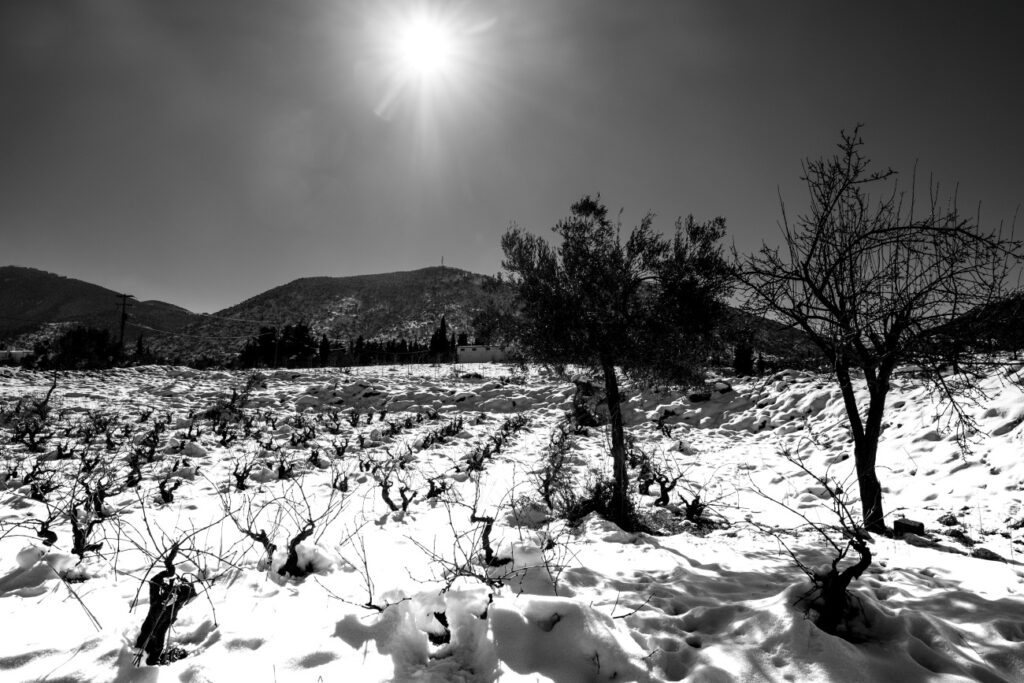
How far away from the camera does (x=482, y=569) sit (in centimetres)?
354

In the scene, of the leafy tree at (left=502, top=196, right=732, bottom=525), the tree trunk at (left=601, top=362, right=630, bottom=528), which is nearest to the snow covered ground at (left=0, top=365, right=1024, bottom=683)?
the tree trunk at (left=601, top=362, right=630, bottom=528)

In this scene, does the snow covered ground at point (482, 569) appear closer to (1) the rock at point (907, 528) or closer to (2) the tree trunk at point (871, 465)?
(1) the rock at point (907, 528)

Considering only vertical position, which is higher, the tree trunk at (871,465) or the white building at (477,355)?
the white building at (477,355)

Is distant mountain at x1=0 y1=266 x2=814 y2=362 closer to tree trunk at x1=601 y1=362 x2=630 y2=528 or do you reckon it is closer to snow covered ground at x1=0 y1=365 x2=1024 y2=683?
snow covered ground at x1=0 y1=365 x2=1024 y2=683

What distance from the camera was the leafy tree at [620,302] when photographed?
20.5 ft

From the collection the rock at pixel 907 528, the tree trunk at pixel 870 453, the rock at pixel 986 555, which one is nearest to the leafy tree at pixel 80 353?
the tree trunk at pixel 870 453

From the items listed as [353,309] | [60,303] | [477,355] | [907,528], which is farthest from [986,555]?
[60,303]

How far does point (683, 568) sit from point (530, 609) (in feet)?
6.58

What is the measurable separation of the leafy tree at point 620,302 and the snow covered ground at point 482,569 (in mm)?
2230

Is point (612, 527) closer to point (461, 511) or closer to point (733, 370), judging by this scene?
point (461, 511)

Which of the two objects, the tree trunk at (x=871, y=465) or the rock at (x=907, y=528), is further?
the tree trunk at (x=871, y=465)

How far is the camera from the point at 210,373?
18.5 metres

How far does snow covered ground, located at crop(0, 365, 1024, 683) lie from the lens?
7.28ft

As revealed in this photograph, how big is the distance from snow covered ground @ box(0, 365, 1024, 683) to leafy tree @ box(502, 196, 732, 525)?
2230 mm
